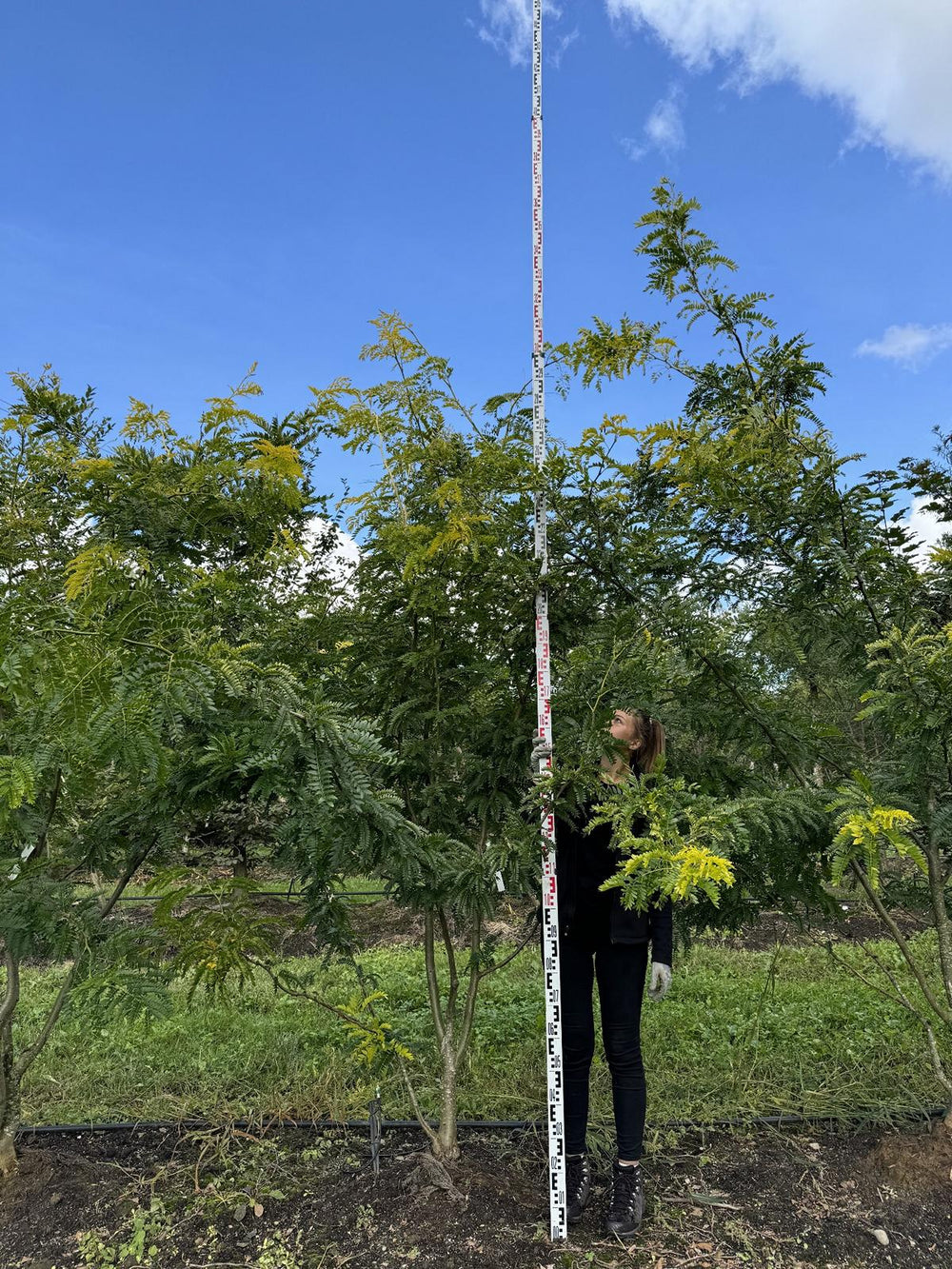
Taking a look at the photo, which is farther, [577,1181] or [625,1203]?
[577,1181]

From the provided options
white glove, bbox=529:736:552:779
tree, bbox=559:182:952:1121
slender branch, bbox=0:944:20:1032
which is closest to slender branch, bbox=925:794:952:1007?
tree, bbox=559:182:952:1121

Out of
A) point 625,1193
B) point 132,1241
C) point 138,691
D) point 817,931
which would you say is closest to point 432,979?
point 625,1193

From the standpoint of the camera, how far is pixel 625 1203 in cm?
275

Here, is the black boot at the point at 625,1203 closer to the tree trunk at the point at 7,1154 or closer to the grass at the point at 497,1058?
the grass at the point at 497,1058

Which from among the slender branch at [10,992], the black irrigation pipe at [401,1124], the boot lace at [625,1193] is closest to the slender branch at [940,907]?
the black irrigation pipe at [401,1124]

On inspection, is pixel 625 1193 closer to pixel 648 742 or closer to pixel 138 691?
pixel 648 742

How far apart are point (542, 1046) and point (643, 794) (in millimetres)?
2687

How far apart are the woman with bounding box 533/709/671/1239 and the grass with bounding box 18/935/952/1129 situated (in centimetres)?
66

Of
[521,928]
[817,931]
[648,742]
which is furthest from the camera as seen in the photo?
[521,928]

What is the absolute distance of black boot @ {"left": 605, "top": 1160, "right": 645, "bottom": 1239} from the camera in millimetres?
2701

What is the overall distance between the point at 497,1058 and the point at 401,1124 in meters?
0.95

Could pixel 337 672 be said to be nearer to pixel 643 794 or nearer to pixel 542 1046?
pixel 643 794

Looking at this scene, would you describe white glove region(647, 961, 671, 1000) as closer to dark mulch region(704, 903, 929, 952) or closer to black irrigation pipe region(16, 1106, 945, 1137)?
black irrigation pipe region(16, 1106, 945, 1137)

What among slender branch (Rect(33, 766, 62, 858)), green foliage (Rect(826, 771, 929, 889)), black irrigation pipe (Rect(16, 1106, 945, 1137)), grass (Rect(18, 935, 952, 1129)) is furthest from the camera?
grass (Rect(18, 935, 952, 1129))
